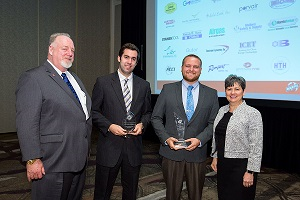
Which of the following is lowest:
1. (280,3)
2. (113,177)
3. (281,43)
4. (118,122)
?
(113,177)

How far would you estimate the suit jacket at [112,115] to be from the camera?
7.14 feet

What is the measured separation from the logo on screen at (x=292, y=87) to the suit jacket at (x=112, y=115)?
2.10 m

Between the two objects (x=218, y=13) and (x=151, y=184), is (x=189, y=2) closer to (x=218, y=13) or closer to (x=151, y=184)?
(x=218, y=13)

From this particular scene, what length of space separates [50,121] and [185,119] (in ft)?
3.03

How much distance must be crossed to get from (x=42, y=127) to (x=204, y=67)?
3142mm

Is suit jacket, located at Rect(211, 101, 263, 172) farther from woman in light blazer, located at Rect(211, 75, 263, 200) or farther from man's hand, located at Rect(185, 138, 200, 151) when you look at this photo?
man's hand, located at Rect(185, 138, 200, 151)

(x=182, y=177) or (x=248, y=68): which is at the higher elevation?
(x=248, y=68)

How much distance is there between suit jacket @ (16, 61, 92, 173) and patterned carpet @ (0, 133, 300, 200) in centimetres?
134

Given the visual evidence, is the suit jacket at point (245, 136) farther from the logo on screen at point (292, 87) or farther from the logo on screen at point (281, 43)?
the logo on screen at point (281, 43)

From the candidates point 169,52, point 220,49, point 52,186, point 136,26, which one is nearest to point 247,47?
point 220,49

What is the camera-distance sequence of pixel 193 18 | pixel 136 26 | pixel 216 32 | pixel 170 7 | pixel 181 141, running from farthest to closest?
pixel 136 26 < pixel 170 7 < pixel 193 18 < pixel 216 32 < pixel 181 141

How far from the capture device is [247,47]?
12.6 feet

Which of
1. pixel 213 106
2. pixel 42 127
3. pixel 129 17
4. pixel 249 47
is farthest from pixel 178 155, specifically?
pixel 129 17

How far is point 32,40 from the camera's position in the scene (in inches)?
269
